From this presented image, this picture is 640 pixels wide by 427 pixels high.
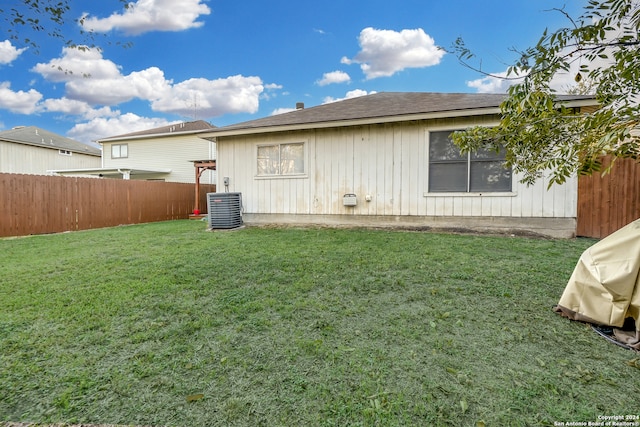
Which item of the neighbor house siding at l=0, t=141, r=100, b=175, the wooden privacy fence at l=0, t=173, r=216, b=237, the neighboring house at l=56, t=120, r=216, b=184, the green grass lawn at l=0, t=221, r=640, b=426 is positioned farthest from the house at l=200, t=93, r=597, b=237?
the neighbor house siding at l=0, t=141, r=100, b=175

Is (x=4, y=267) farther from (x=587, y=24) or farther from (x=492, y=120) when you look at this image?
(x=492, y=120)

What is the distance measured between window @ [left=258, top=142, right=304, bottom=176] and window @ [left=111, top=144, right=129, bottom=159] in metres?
16.2

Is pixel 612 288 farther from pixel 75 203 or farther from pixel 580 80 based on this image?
pixel 75 203

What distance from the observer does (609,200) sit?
589cm

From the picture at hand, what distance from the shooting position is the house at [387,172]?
20.8ft

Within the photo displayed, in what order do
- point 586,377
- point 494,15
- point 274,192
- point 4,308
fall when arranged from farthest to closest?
1. point 274,192
2. point 494,15
3. point 4,308
4. point 586,377

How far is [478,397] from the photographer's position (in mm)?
1504

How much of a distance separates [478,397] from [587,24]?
246cm

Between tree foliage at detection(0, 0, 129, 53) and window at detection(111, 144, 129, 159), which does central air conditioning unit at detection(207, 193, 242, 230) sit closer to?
tree foliage at detection(0, 0, 129, 53)

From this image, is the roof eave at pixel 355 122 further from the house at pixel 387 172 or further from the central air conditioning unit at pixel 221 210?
the central air conditioning unit at pixel 221 210

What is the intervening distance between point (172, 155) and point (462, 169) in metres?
17.7

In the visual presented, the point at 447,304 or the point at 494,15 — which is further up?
the point at 494,15

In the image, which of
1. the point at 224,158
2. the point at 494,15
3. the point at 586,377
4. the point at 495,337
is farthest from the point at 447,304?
the point at 224,158

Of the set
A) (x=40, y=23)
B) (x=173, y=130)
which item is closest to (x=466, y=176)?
(x=40, y=23)
